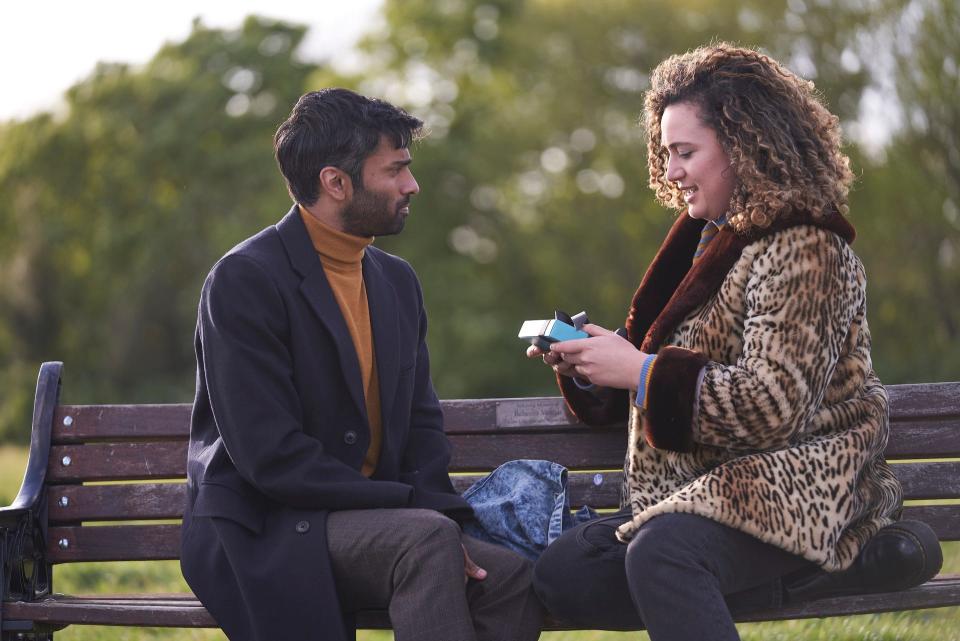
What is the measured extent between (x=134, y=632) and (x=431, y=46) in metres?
31.1

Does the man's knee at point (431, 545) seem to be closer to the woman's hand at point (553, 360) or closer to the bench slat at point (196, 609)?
the bench slat at point (196, 609)

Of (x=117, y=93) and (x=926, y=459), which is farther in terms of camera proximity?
(x=117, y=93)

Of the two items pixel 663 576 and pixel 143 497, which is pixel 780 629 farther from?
pixel 143 497

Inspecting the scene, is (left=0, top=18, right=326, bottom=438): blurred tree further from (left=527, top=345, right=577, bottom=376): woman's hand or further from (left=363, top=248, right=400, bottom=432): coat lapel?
(left=527, top=345, right=577, bottom=376): woman's hand

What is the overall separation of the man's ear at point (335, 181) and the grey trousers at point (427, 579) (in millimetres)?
974

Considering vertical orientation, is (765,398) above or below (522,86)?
below

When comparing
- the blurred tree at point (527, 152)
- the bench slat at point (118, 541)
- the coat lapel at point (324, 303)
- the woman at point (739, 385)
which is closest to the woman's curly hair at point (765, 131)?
the woman at point (739, 385)

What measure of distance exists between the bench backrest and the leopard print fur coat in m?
0.70

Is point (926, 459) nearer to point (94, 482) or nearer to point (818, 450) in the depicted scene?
point (818, 450)

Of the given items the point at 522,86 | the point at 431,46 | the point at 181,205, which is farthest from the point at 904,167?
the point at 181,205

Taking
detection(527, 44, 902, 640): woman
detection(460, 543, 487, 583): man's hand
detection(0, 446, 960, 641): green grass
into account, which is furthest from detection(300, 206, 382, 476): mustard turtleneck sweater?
detection(0, 446, 960, 641): green grass

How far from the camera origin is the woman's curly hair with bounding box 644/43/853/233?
3.43 meters

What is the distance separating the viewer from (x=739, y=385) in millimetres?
3340

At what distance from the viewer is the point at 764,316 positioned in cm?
335
